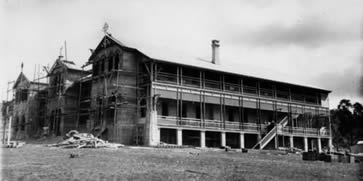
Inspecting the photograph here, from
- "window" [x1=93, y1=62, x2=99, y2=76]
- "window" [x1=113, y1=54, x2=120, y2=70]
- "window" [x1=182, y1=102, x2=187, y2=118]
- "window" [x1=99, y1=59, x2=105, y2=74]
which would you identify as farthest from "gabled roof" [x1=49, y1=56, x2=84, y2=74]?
"window" [x1=182, y1=102, x2=187, y2=118]

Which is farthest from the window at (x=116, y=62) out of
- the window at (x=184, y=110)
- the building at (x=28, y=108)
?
the building at (x=28, y=108)

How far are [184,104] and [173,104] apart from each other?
153 centimetres

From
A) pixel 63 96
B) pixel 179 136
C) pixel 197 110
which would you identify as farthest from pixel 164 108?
pixel 63 96

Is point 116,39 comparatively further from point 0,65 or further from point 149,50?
point 0,65

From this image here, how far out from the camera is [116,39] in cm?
3400

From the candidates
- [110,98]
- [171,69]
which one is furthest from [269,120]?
[110,98]

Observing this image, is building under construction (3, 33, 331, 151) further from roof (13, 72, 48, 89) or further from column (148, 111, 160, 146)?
roof (13, 72, 48, 89)

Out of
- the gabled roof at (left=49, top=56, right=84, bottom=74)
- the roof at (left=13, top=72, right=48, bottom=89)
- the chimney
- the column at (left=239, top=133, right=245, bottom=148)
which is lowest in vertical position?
the column at (left=239, top=133, right=245, bottom=148)

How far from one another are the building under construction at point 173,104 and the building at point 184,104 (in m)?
0.08

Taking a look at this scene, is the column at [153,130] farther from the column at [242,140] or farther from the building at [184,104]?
the column at [242,140]

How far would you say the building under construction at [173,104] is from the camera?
106 ft

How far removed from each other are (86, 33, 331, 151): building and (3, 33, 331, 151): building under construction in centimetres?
Answer: 8

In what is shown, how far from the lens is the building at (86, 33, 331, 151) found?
106ft

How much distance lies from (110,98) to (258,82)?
50.5 feet
